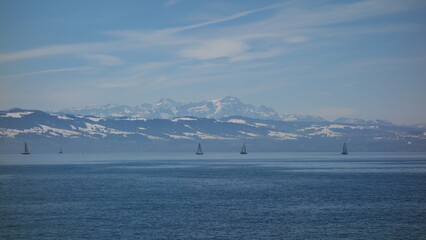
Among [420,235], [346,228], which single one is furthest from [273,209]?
[420,235]

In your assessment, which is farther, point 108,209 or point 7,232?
point 108,209

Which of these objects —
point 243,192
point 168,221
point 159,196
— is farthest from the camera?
point 243,192

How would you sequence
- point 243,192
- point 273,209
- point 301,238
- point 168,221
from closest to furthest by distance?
point 301,238, point 168,221, point 273,209, point 243,192

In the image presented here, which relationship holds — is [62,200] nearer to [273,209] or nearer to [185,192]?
[185,192]

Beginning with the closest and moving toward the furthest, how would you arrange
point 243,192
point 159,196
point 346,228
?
point 346,228 < point 159,196 < point 243,192

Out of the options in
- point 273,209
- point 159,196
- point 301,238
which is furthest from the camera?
point 159,196

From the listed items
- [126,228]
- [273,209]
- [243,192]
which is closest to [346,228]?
[273,209]

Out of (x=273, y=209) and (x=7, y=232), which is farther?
(x=273, y=209)

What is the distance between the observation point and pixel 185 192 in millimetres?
130500

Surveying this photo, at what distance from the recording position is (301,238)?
71125mm

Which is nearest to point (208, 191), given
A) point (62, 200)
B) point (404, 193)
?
point (62, 200)

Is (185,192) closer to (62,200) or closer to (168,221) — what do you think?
(62,200)

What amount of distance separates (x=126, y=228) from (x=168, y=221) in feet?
28.0

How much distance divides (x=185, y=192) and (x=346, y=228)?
59.3 meters
